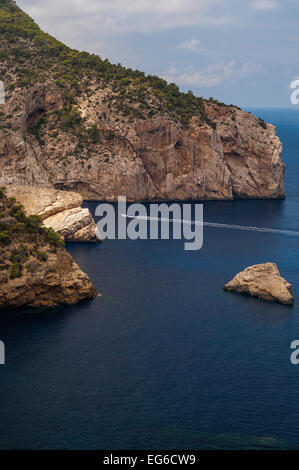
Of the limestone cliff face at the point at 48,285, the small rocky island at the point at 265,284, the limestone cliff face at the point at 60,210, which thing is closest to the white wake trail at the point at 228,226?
the limestone cliff face at the point at 60,210

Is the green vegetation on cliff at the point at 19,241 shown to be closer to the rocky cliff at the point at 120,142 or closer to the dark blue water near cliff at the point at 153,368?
the dark blue water near cliff at the point at 153,368

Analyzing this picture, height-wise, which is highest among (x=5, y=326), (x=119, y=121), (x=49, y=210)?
(x=119, y=121)

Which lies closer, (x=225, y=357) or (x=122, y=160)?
(x=225, y=357)

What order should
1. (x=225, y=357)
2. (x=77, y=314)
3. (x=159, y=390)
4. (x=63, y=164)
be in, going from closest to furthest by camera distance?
1. (x=159, y=390)
2. (x=225, y=357)
3. (x=77, y=314)
4. (x=63, y=164)

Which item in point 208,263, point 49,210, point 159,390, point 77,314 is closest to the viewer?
point 159,390

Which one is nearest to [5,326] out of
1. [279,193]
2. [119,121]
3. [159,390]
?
[159,390]
